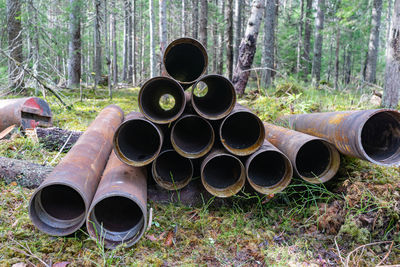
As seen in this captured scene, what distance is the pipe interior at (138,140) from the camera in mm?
2543

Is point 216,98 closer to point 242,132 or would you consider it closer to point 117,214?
point 242,132

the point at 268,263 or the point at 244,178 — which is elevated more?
the point at 244,178

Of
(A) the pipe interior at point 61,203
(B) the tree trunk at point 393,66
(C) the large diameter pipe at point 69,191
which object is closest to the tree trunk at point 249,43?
(B) the tree trunk at point 393,66

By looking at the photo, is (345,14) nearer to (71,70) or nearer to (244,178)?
(244,178)

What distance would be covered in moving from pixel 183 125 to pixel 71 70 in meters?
11.4

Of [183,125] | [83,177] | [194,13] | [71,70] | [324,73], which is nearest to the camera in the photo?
[83,177]

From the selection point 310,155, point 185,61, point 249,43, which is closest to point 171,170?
point 185,61

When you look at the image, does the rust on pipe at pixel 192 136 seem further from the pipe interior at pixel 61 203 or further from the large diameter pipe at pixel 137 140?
the pipe interior at pixel 61 203

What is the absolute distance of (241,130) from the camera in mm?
3035

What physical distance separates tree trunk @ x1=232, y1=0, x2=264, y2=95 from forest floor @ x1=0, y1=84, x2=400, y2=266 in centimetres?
438

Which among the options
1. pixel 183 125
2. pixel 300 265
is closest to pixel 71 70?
pixel 183 125

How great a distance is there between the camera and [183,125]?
3.00 meters

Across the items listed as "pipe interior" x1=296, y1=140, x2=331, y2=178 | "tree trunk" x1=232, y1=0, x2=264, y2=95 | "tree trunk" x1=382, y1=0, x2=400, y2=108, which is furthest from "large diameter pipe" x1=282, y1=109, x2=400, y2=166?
"tree trunk" x1=232, y1=0, x2=264, y2=95

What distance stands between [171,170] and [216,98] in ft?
3.26
